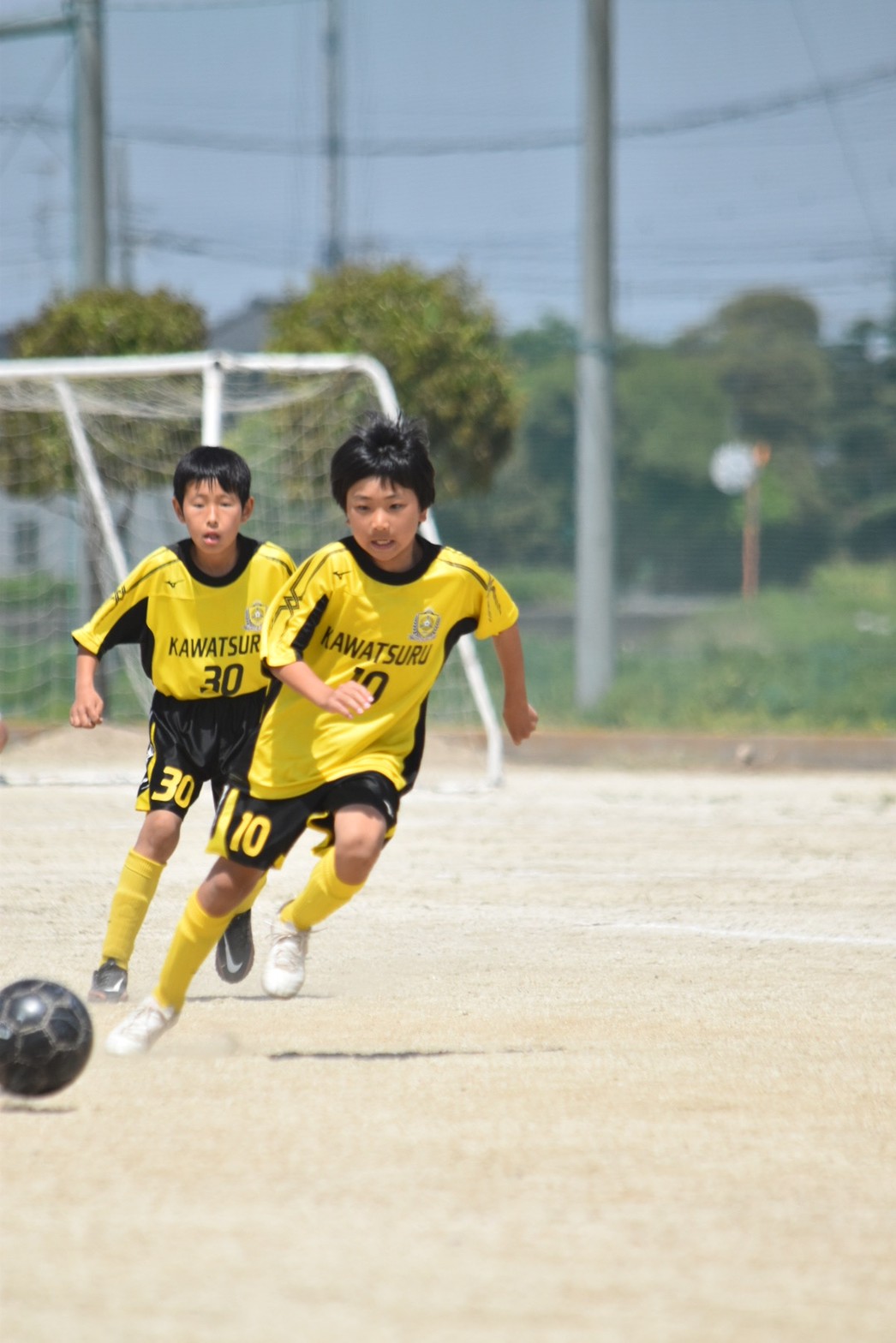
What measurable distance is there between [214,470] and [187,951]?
56.1 inches

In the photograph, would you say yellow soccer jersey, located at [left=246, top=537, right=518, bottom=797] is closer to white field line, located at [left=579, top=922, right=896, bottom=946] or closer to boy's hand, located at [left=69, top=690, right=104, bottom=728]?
boy's hand, located at [left=69, top=690, right=104, bottom=728]

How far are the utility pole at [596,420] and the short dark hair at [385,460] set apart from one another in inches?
427

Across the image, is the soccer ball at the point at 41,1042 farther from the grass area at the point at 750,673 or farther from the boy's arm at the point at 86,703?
the grass area at the point at 750,673

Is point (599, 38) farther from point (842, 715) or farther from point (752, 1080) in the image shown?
point (752, 1080)

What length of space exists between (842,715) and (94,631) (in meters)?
10.3

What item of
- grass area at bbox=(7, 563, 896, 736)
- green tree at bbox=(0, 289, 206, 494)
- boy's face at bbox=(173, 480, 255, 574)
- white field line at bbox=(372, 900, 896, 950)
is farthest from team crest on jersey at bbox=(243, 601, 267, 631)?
green tree at bbox=(0, 289, 206, 494)

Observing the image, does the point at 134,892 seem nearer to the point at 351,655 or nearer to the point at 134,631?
the point at 134,631

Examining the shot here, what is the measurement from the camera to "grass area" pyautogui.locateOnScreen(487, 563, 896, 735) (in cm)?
1504

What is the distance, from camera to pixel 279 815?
4586 millimetres

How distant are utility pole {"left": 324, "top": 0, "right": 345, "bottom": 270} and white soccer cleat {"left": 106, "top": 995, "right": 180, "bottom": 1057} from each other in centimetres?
1680

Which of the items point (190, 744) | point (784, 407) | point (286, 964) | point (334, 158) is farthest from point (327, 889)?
point (334, 158)

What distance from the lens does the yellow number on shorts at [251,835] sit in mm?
4547

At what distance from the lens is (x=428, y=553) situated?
190 inches

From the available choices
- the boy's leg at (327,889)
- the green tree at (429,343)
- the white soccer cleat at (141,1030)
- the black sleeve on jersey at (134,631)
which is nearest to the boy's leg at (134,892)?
the black sleeve on jersey at (134,631)
